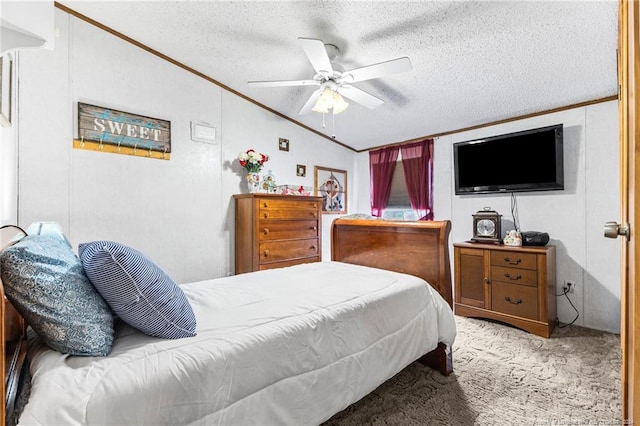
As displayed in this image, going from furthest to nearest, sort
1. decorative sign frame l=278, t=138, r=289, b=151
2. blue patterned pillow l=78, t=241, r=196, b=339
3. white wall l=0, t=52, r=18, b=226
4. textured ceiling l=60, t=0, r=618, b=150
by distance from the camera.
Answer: decorative sign frame l=278, t=138, r=289, b=151 → textured ceiling l=60, t=0, r=618, b=150 → white wall l=0, t=52, r=18, b=226 → blue patterned pillow l=78, t=241, r=196, b=339

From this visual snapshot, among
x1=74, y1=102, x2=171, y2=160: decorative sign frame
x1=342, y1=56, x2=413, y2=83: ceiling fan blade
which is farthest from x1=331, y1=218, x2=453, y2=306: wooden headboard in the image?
x1=74, y1=102, x2=171, y2=160: decorative sign frame

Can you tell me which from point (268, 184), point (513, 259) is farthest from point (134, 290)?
point (513, 259)

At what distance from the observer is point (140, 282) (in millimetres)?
1033

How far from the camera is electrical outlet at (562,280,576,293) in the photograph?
298 centimetres

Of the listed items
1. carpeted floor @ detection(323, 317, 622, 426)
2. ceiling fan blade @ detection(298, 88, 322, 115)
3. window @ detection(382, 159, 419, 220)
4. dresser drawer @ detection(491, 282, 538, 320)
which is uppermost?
ceiling fan blade @ detection(298, 88, 322, 115)

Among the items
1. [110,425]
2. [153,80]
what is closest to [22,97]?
[153,80]

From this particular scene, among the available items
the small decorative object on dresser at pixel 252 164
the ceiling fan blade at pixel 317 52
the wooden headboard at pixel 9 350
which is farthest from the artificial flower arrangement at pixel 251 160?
the wooden headboard at pixel 9 350

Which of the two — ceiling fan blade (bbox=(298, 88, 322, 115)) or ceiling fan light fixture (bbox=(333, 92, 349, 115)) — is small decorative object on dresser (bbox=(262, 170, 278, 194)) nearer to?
ceiling fan blade (bbox=(298, 88, 322, 115))

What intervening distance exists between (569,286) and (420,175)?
2.06 meters

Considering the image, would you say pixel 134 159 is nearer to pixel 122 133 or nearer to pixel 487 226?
pixel 122 133

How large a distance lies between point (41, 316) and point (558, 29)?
10.3ft

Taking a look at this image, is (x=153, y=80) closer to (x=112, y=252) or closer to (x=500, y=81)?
(x=112, y=252)

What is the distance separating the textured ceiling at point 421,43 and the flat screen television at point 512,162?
31cm

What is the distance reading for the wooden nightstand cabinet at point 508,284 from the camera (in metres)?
2.74
